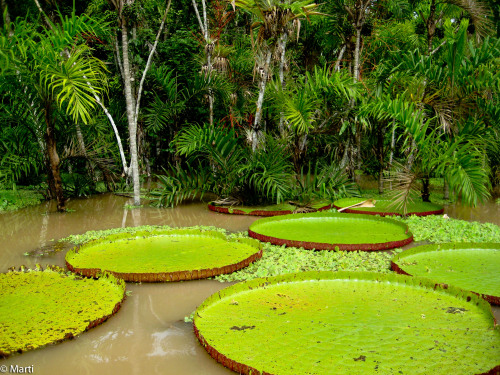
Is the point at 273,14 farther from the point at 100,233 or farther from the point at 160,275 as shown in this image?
the point at 160,275

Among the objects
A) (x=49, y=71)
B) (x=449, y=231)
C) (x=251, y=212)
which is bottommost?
(x=251, y=212)

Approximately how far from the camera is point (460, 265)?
4.29m

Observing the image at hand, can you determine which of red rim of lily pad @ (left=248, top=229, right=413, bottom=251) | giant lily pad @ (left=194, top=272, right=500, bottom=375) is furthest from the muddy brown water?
red rim of lily pad @ (left=248, top=229, right=413, bottom=251)

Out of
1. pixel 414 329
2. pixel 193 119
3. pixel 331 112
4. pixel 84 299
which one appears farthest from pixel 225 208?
pixel 414 329

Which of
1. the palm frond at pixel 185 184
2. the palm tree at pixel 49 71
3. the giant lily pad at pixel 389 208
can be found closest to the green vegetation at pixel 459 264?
the giant lily pad at pixel 389 208

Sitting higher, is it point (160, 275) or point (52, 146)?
point (52, 146)

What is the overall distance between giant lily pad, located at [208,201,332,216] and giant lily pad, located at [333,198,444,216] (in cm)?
29

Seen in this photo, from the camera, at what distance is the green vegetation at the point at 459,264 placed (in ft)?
12.5

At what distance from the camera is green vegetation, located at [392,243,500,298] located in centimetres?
380

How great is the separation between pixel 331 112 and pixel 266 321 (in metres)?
6.65
